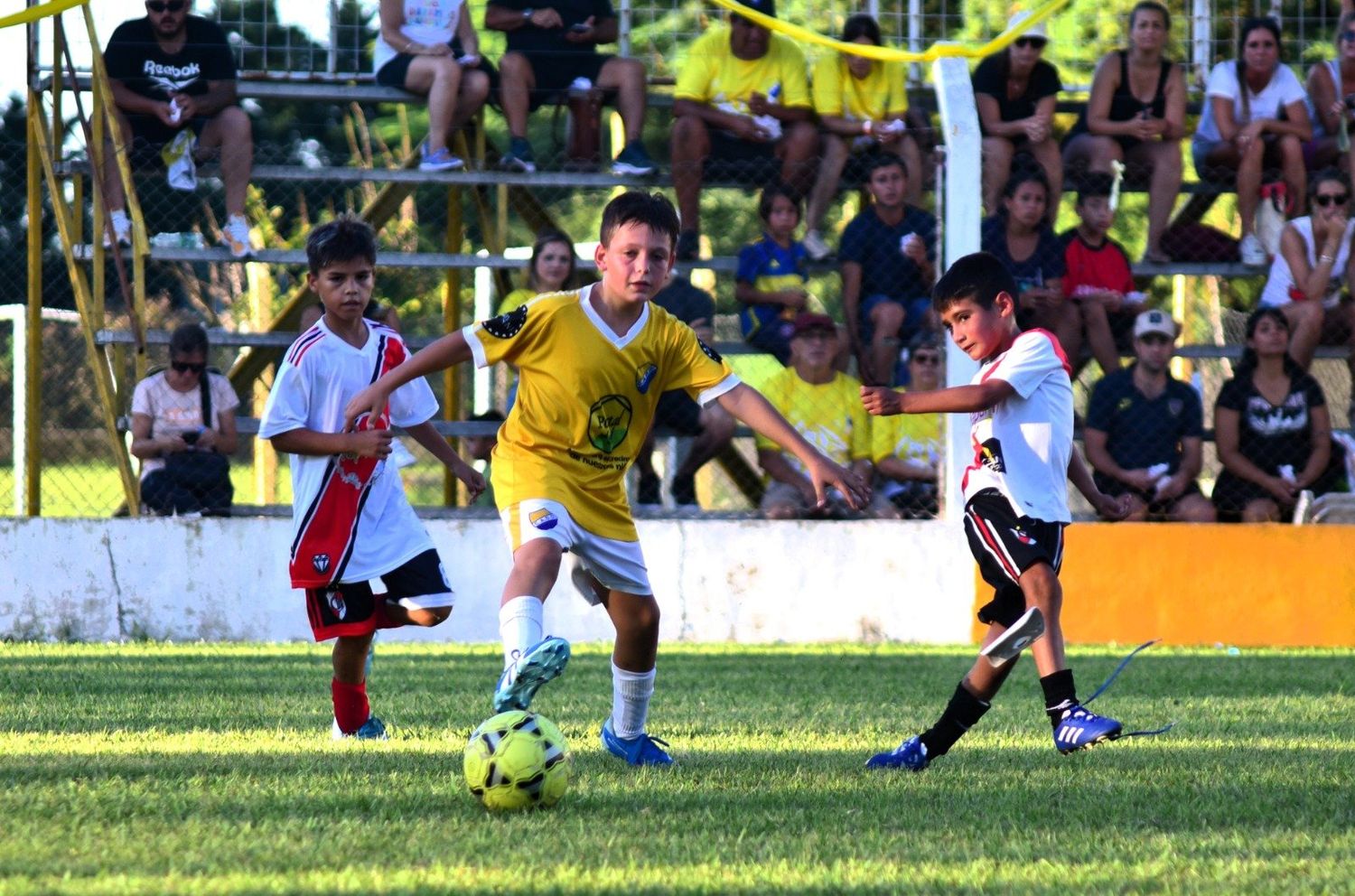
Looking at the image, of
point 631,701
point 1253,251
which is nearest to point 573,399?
point 631,701

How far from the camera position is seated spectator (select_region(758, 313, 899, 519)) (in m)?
9.66

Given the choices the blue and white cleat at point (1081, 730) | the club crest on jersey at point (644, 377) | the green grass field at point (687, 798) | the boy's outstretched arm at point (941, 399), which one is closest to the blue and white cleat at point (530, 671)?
the green grass field at point (687, 798)

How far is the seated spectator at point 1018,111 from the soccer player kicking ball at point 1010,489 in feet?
16.3

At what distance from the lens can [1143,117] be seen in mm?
10750

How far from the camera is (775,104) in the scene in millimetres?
10688

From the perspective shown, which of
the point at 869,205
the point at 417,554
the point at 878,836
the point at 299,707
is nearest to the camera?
the point at 878,836

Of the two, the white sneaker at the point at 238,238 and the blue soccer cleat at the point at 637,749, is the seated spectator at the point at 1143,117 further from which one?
the blue soccer cleat at the point at 637,749

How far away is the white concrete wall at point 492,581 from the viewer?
9258 millimetres

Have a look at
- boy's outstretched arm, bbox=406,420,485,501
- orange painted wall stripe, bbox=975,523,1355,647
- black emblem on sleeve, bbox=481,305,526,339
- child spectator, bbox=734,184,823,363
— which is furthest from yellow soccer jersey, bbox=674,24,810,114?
→ black emblem on sleeve, bbox=481,305,526,339

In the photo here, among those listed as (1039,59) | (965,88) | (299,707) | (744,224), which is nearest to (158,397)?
(299,707)

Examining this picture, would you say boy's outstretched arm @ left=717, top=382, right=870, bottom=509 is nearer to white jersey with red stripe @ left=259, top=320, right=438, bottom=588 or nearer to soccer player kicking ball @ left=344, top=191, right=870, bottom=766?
soccer player kicking ball @ left=344, top=191, right=870, bottom=766

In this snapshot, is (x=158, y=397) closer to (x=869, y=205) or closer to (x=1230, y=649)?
(x=869, y=205)

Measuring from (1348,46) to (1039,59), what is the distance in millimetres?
2100

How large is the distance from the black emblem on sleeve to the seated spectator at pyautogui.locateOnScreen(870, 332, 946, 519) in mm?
5031
